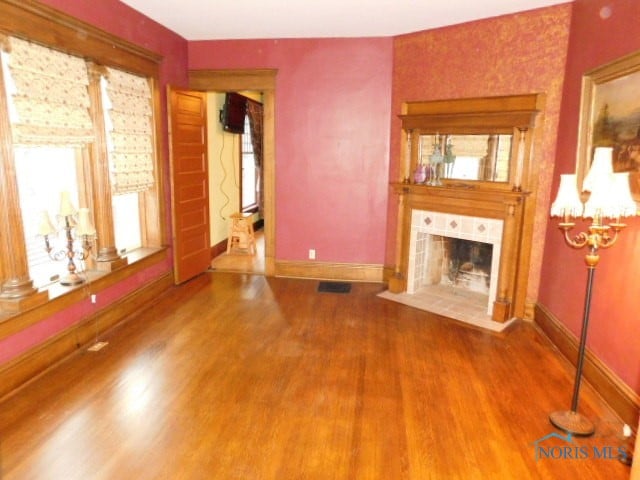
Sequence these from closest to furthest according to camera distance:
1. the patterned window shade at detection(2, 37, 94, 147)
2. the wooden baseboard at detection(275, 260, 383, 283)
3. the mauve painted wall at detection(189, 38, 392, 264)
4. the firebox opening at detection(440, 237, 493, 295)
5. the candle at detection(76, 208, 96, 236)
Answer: the patterned window shade at detection(2, 37, 94, 147), the candle at detection(76, 208, 96, 236), the firebox opening at detection(440, 237, 493, 295), the mauve painted wall at detection(189, 38, 392, 264), the wooden baseboard at detection(275, 260, 383, 283)

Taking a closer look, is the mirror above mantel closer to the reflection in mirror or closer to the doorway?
the reflection in mirror

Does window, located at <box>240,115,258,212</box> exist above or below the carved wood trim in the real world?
below

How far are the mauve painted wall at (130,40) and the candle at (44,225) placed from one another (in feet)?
2.01

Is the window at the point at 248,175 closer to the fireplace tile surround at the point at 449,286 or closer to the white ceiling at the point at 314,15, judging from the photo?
the white ceiling at the point at 314,15

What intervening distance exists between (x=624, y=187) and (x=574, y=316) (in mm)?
1501

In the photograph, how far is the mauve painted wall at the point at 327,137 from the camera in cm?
494

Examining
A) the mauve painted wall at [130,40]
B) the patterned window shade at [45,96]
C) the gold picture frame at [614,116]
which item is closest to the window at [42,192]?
the patterned window shade at [45,96]

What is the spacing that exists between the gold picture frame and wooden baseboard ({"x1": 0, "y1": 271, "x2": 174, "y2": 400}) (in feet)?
12.9

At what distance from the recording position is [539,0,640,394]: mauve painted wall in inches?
105

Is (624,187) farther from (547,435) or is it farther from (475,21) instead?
(475,21)

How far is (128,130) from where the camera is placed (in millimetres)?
4059

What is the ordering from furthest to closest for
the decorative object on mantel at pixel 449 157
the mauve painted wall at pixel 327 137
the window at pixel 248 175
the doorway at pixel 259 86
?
the window at pixel 248 175 < the doorway at pixel 259 86 < the mauve painted wall at pixel 327 137 < the decorative object on mantel at pixel 449 157

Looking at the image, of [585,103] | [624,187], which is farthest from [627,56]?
[624,187]

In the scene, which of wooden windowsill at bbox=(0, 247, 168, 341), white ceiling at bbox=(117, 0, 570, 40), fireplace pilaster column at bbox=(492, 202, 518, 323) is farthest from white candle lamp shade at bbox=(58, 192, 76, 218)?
fireplace pilaster column at bbox=(492, 202, 518, 323)
